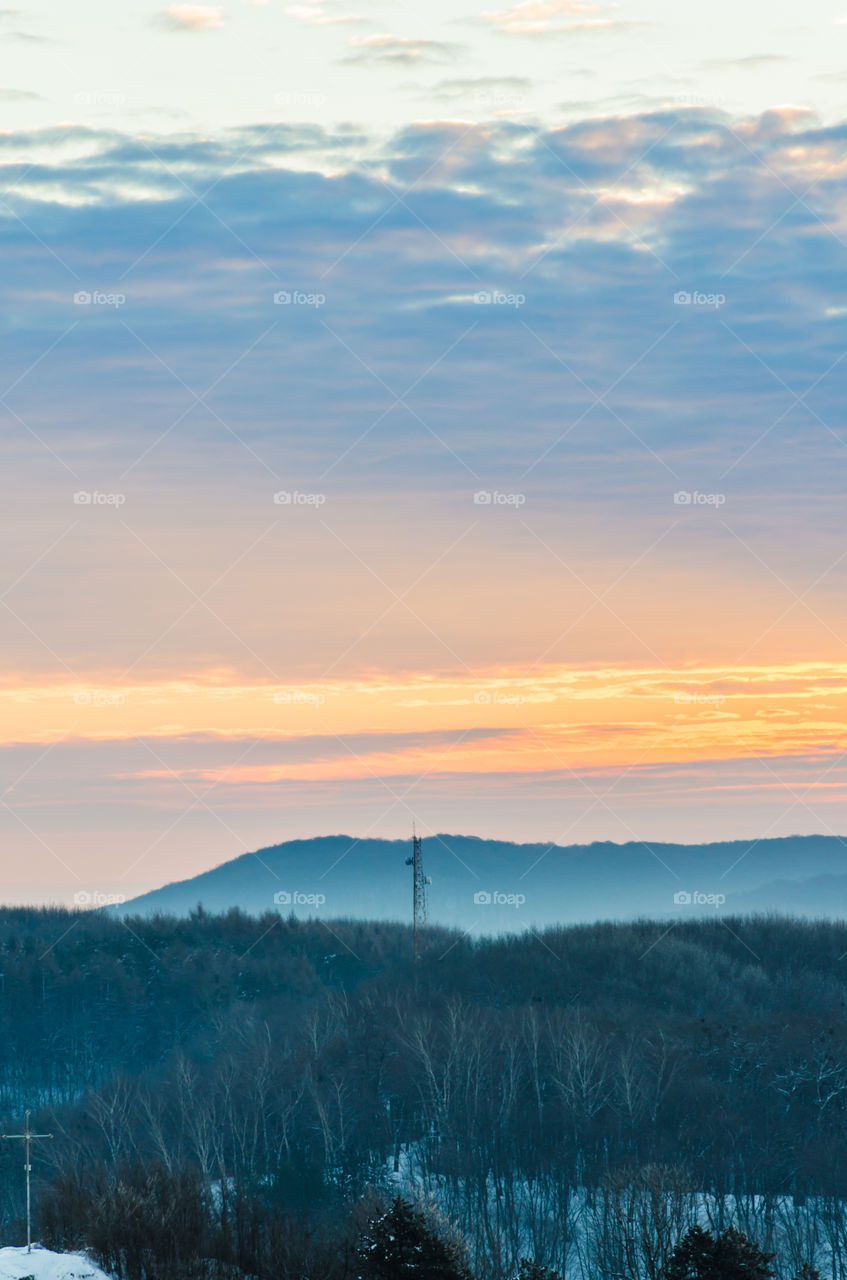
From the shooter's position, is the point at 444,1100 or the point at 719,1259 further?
the point at 444,1100

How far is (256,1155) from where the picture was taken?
367 ft

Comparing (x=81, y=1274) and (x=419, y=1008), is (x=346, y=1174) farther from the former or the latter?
(x=81, y=1274)

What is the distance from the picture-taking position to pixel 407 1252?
1716 inches

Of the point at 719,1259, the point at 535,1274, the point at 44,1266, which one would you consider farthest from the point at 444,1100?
the point at 535,1274

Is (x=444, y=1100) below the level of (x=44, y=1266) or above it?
below

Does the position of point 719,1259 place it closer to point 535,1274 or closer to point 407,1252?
point 535,1274

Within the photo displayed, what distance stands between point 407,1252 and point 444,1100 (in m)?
75.8

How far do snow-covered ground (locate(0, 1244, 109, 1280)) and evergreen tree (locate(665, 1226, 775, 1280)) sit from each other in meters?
18.0

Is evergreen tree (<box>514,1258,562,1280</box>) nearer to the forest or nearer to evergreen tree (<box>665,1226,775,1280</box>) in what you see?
the forest

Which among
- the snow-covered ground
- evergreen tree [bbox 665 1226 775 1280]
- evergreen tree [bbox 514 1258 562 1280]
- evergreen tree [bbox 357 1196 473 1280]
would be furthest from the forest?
the snow-covered ground

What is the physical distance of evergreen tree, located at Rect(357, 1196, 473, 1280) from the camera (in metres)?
43.3

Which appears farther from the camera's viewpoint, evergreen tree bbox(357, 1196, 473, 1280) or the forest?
the forest

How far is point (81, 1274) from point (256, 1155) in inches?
2686

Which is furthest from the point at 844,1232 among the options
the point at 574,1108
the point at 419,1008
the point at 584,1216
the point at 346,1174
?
the point at 419,1008
